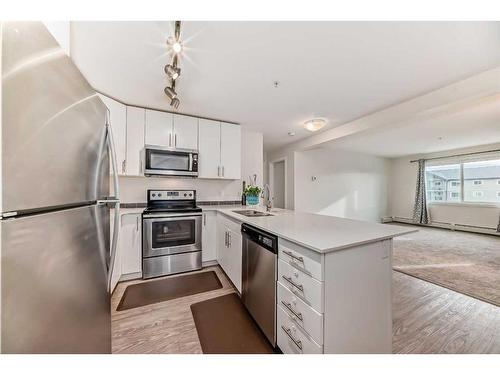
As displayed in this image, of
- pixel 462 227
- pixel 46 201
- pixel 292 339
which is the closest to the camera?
pixel 46 201

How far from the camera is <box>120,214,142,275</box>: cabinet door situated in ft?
7.83

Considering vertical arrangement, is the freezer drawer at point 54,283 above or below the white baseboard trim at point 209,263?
above

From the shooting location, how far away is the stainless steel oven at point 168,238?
8.01ft

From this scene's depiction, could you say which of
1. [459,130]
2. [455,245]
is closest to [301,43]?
[459,130]

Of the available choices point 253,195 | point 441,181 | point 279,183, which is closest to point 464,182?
point 441,181

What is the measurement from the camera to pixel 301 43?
1492mm

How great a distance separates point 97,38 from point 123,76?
53 cm

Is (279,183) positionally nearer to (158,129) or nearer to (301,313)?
(158,129)

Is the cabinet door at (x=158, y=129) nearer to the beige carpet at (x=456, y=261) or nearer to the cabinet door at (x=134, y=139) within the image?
the cabinet door at (x=134, y=139)

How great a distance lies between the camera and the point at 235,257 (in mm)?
2100

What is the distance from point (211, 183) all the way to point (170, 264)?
143 centimetres

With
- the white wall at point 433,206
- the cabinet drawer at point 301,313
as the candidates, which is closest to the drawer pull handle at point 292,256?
the cabinet drawer at point 301,313

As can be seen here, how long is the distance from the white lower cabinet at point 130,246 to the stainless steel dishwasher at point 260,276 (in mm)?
1510

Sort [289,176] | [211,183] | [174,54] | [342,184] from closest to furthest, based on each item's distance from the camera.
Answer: [174,54], [211,183], [289,176], [342,184]
